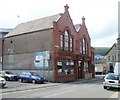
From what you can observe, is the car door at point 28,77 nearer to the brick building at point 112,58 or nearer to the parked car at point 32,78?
the parked car at point 32,78

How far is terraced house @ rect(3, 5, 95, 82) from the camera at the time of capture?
4012 cm

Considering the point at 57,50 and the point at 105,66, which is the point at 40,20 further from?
the point at 105,66

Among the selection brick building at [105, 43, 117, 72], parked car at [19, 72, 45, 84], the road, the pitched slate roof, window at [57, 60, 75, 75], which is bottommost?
the road

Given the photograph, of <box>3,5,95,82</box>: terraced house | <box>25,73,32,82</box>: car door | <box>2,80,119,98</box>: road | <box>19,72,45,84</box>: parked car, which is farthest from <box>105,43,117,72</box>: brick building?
<box>2,80,119,98</box>: road

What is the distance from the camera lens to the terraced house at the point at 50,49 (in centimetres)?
4012

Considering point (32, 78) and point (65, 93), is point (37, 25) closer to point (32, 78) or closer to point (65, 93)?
point (32, 78)

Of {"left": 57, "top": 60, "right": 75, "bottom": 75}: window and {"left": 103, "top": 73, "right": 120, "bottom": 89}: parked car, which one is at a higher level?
{"left": 57, "top": 60, "right": 75, "bottom": 75}: window

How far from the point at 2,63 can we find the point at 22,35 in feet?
25.0

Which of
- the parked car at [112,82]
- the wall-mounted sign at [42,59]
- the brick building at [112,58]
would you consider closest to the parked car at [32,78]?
the wall-mounted sign at [42,59]

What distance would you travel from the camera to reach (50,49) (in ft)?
132

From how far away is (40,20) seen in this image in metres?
47.0

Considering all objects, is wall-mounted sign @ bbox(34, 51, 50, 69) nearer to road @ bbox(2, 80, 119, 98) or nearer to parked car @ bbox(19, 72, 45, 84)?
parked car @ bbox(19, 72, 45, 84)

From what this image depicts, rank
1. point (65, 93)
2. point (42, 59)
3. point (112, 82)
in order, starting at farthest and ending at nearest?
point (42, 59) → point (112, 82) → point (65, 93)

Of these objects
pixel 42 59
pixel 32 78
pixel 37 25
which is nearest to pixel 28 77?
pixel 32 78
